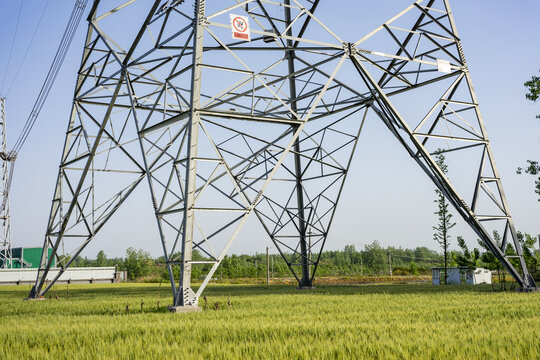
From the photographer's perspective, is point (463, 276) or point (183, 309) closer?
point (183, 309)

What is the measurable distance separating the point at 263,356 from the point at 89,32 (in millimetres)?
19030

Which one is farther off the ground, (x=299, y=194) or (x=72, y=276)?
(x=299, y=194)

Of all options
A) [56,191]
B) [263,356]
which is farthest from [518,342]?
[56,191]

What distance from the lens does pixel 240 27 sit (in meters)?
16.1

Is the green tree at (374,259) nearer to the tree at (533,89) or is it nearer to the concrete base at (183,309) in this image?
the tree at (533,89)

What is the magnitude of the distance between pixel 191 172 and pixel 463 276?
127ft

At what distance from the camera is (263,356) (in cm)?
739

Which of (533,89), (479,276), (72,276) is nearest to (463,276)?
(479,276)

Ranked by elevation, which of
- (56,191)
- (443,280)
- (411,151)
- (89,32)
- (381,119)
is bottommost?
(443,280)

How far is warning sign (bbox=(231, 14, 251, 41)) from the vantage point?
16.0 meters

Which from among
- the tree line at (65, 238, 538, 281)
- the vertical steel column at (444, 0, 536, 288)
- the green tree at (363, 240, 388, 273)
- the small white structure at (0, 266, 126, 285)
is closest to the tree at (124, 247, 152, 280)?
the tree line at (65, 238, 538, 281)

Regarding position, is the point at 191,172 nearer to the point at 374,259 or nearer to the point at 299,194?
the point at 299,194

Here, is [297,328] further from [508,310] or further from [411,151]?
[411,151]

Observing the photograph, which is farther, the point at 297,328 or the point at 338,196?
the point at 338,196
